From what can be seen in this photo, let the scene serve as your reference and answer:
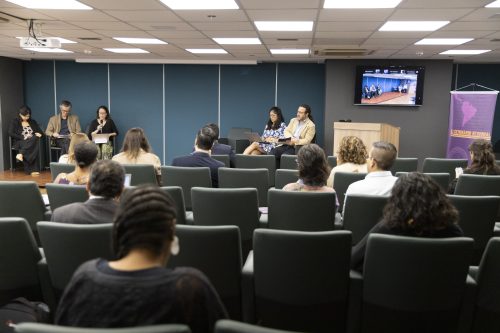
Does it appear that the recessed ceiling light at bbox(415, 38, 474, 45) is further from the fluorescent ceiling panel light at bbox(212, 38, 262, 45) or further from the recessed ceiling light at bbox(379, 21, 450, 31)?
the fluorescent ceiling panel light at bbox(212, 38, 262, 45)

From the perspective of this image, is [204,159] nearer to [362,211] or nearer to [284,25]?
[362,211]

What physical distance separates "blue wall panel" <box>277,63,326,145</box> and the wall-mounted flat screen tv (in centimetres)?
145

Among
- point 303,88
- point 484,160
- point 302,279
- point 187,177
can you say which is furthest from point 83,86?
point 302,279

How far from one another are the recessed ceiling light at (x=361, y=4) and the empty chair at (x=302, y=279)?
3.33 metres

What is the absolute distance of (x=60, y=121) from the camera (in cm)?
1058

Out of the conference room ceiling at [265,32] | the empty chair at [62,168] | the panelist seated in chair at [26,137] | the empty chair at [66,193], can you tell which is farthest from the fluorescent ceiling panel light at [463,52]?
the panelist seated in chair at [26,137]

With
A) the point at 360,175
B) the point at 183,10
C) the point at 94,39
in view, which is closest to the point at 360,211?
the point at 360,175

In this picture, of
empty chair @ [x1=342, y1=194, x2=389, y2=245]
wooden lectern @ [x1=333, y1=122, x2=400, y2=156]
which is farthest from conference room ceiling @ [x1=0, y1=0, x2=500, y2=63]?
empty chair @ [x1=342, y1=194, x2=389, y2=245]

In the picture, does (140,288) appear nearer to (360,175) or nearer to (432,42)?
(360,175)

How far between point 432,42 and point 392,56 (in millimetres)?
1879

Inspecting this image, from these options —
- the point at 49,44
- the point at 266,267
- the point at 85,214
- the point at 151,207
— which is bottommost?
the point at 266,267

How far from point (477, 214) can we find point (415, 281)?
132cm

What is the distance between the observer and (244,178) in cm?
432

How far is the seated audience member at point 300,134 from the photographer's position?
24.8 ft
